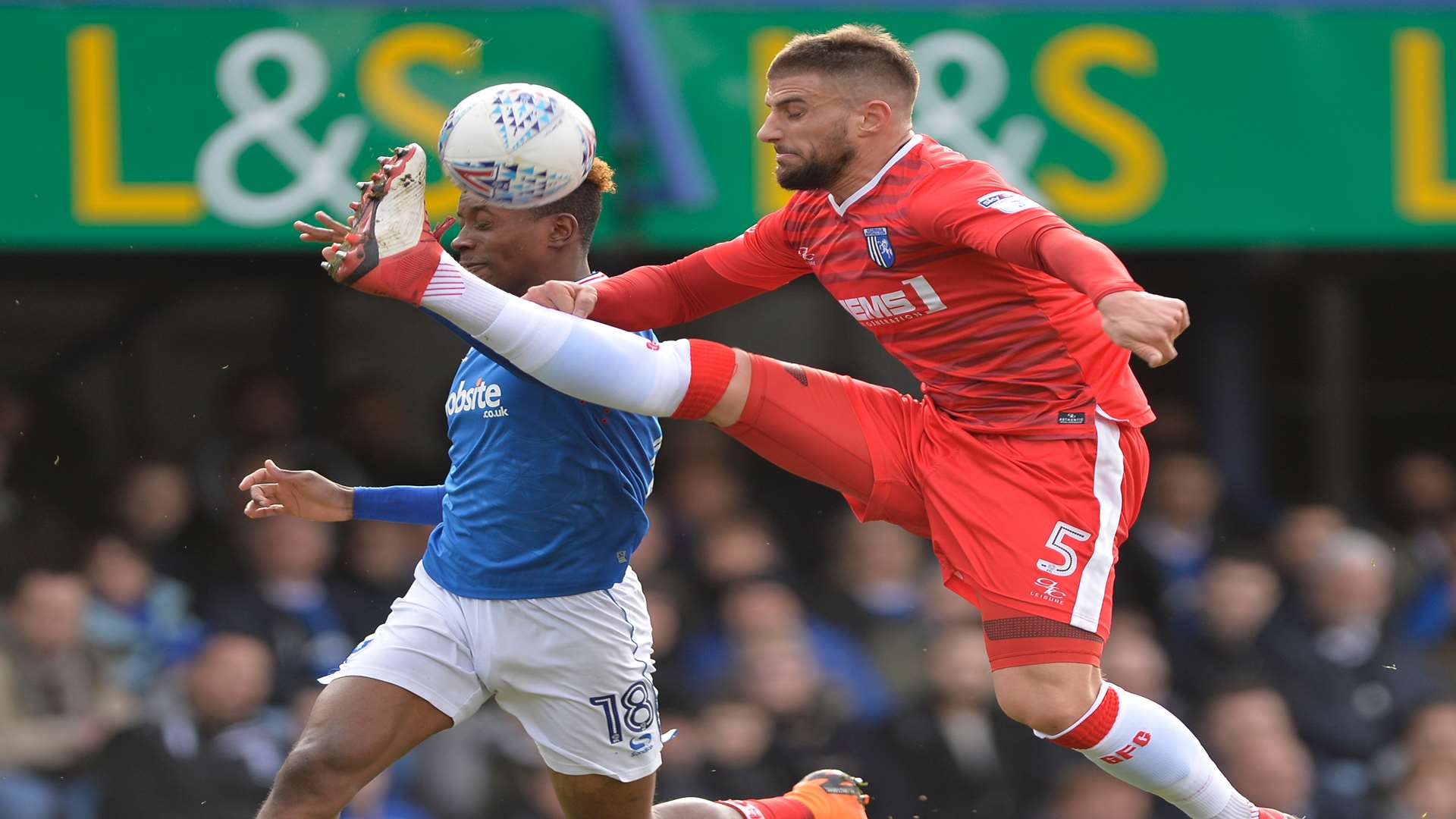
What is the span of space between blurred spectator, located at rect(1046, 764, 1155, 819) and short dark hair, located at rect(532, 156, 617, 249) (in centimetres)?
371

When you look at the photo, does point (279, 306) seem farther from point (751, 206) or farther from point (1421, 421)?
point (1421, 421)

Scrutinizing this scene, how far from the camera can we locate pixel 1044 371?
4.59 m

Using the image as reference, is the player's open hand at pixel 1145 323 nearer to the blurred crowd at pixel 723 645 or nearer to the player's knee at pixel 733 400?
the player's knee at pixel 733 400

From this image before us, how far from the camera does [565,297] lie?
14.9ft

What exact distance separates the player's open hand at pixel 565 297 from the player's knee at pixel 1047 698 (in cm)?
138

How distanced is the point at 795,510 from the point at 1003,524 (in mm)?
4569

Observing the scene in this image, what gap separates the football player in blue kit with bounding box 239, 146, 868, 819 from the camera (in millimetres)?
4469

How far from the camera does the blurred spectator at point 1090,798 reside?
748cm

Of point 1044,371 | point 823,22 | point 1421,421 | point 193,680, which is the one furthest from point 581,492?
point 1421,421

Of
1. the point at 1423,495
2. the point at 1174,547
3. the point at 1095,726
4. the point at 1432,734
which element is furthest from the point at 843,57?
the point at 1423,495

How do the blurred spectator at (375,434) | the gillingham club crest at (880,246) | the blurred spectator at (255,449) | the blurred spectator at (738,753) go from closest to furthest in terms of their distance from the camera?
1. the gillingham club crest at (880,246)
2. the blurred spectator at (738,753)
3. the blurred spectator at (255,449)
4. the blurred spectator at (375,434)

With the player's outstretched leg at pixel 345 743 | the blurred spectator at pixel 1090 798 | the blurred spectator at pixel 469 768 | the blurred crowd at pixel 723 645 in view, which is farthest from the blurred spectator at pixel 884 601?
the player's outstretched leg at pixel 345 743

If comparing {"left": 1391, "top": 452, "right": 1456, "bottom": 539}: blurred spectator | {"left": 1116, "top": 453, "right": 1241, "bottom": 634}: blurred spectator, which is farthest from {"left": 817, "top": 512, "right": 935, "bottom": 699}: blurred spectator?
{"left": 1391, "top": 452, "right": 1456, "bottom": 539}: blurred spectator

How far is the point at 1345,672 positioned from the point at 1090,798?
1.58 meters
